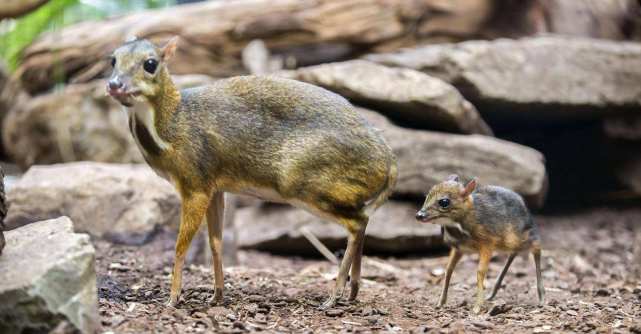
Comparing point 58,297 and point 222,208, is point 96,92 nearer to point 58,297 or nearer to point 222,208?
point 222,208

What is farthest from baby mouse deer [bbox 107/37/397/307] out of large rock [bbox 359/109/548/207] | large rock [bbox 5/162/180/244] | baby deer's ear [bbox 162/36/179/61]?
large rock [bbox 359/109/548/207]

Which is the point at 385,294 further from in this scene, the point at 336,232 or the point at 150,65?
the point at 150,65

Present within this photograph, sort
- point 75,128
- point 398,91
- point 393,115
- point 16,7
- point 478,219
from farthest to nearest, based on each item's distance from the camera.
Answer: point 75,128
point 393,115
point 398,91
point 16,7
point 478,219

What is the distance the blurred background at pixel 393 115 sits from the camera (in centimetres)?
732

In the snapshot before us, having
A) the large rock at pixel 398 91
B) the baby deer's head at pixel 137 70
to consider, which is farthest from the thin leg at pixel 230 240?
the baby deer's head at pixel 137 70

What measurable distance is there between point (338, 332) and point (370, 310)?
65 centimetres

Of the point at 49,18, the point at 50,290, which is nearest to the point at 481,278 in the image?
the point at 50,290

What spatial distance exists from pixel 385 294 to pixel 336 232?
7.64ft

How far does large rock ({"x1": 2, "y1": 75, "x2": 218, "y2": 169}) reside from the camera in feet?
32.3

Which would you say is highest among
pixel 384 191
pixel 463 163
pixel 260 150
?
pixel 260 150

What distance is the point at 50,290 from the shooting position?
3.62 meters

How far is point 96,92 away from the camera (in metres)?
9.84

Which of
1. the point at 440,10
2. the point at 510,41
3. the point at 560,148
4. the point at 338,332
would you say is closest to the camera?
the point at 338,332

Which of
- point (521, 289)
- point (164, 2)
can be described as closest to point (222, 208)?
point (521, 289)
